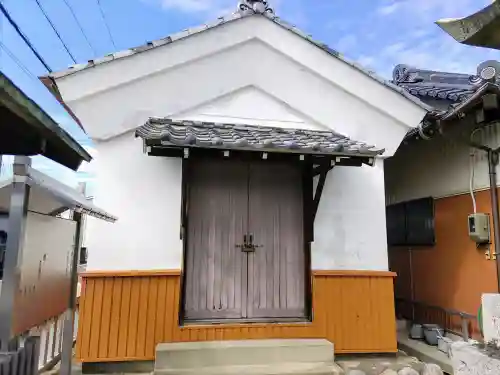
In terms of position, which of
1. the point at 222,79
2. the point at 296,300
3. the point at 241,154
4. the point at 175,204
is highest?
the point at 222,79

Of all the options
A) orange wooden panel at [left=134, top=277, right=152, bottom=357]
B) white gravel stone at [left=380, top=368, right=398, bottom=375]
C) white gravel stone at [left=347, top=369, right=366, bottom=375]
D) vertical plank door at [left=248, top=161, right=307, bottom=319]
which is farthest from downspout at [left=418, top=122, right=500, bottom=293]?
orange wooden panel at [left=134, top=277, right=152, bottom=357]

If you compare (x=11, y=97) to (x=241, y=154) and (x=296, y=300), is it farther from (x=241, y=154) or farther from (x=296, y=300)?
(x=296, y=300)

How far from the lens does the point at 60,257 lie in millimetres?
3422

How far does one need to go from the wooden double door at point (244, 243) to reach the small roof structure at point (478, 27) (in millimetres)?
3778

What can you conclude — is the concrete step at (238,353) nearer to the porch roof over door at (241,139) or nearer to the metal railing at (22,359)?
the metal railing at (22,359)

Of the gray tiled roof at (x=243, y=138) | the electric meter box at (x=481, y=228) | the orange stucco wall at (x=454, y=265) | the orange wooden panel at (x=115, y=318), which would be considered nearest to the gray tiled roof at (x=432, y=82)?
the orange stucco wall at (x=454, y=265)

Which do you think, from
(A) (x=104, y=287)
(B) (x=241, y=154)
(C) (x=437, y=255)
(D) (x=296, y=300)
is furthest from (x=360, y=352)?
(A) (x=104, y=287)

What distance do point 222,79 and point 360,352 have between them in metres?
4.62

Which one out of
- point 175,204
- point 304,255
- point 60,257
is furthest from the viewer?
point 304,255

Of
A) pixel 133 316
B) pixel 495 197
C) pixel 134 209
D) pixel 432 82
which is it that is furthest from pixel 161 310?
pixel 432 82

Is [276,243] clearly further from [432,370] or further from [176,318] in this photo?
[432,370]

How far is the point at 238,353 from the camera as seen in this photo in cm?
496

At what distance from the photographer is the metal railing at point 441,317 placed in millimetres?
5996

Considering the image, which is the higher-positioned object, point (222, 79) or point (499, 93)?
point (222, 79)
